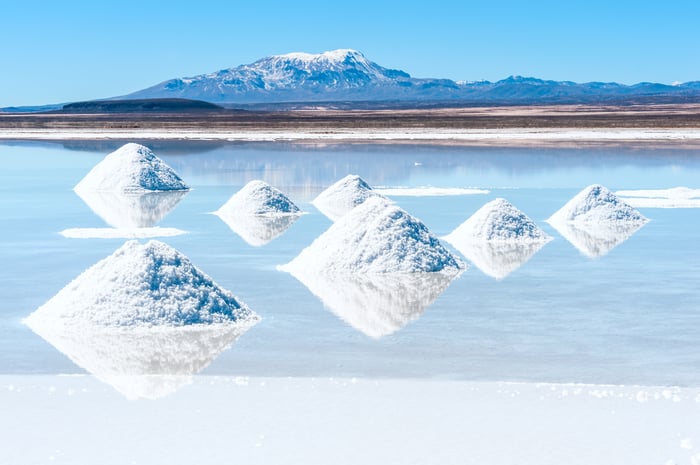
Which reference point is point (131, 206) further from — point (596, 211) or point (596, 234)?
point (596, 234)

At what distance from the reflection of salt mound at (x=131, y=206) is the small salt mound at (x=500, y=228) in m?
3.70

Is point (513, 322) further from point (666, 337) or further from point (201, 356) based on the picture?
point (201, 356)

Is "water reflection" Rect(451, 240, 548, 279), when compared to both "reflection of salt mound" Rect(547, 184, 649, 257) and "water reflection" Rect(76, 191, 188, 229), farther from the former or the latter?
"water reflection" Rect(76, 191, 188, 229)

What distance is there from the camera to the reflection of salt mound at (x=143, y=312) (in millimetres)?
5688

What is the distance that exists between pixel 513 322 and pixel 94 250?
465cm

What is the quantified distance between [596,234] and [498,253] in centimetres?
183

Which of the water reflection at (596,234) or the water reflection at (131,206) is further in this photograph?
the water reflection at (131,206)

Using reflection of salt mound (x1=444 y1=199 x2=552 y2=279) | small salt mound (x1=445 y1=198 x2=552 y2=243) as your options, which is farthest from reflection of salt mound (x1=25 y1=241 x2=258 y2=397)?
small salt mound (x1=445 y1=198 x2=552 y2=243)

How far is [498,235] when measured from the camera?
390 inches

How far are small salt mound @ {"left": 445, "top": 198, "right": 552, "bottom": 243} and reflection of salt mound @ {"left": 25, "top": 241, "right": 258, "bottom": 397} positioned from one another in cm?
405

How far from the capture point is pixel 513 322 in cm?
623

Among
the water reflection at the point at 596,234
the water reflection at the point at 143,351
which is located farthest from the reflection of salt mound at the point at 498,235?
the water reflection at the point at 143,351

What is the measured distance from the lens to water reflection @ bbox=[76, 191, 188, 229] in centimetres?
1184

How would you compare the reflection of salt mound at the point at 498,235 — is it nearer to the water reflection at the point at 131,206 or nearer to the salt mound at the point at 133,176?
the water reflection at the point at 131,206
